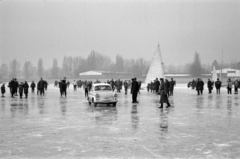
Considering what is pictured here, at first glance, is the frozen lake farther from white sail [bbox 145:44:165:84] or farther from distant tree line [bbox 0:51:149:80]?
distant tree line [bbox 0:51:149:80]

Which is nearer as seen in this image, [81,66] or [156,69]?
[156,69]

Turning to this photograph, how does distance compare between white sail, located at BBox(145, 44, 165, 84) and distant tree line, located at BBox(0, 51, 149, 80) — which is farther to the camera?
distant tree line, located at BBox(0, 51, 149, 80)

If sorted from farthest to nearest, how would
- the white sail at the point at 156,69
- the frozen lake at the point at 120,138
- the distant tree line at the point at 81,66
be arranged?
the distant tree line at the point at 81,66 < the white sail at the point at 156,69 < the frozen lake at the point at 120,138

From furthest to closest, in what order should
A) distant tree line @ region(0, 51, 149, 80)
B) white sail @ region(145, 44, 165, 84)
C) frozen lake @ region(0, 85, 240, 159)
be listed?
distant tree line @ region(0, 51, 149, 80) → white sail @ region(145, 44, 165, 84) → frozen lake @ region(0, 85, 240, 159)

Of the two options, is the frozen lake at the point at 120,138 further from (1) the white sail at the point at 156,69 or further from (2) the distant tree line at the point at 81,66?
(2) the distant tree line at the point at 81,66

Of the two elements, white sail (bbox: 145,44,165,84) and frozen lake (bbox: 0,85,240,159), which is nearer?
frozen lake (bbox: 0,85,240,159)

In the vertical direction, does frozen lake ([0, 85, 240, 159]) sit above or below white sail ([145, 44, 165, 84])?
below

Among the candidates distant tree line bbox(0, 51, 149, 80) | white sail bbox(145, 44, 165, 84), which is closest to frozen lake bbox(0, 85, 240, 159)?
white sail bbox(145, 44, 165, 84)

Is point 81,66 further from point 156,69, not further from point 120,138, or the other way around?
point 120,138

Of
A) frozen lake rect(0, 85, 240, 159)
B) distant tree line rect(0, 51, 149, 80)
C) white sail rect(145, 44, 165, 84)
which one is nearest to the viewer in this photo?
frozen lake rect(0, 85, 240, 159)

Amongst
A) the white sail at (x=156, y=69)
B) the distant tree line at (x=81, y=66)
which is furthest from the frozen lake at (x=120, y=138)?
the distant tree line at (x=81, y=66)

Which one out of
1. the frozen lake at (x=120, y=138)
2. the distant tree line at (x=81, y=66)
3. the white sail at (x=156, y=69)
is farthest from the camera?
the distant tree line at (x=81, y=66)

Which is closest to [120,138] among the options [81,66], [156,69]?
[156,69]

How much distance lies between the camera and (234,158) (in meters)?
7.09
